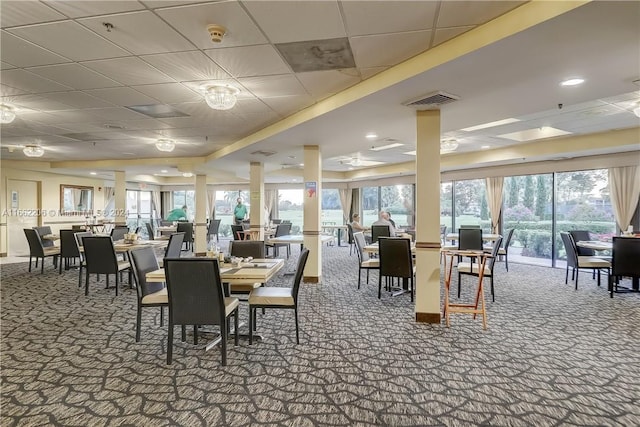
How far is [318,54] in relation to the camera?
323cm

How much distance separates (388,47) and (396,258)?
116 inches

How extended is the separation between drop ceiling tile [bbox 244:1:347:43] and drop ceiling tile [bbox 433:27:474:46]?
2.57 feet

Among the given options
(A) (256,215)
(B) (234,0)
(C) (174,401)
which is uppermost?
(B) (234,0)

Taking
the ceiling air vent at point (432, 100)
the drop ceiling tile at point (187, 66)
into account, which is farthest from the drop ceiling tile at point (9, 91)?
the ceiling air vent at point (432, 100)

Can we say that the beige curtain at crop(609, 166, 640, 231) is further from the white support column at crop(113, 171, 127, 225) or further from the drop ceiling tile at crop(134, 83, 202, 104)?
the white support column at crop(113, 171, 127, 225)

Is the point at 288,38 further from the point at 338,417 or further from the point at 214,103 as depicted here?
the point at 338,417

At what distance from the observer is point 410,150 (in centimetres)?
836

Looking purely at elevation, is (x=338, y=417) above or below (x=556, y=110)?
below

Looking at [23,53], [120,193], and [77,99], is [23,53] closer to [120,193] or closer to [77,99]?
[77,99]

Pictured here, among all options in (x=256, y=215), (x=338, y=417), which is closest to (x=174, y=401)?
(x=338, y=417)

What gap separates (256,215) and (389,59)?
20.6ft

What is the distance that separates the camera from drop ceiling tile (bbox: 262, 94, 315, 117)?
4.52 m

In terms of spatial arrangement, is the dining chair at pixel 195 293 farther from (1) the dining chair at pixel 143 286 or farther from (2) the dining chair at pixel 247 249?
(2) the dining chair at pixel 247 249

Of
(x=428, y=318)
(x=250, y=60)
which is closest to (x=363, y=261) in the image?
(x=428, y=318)
